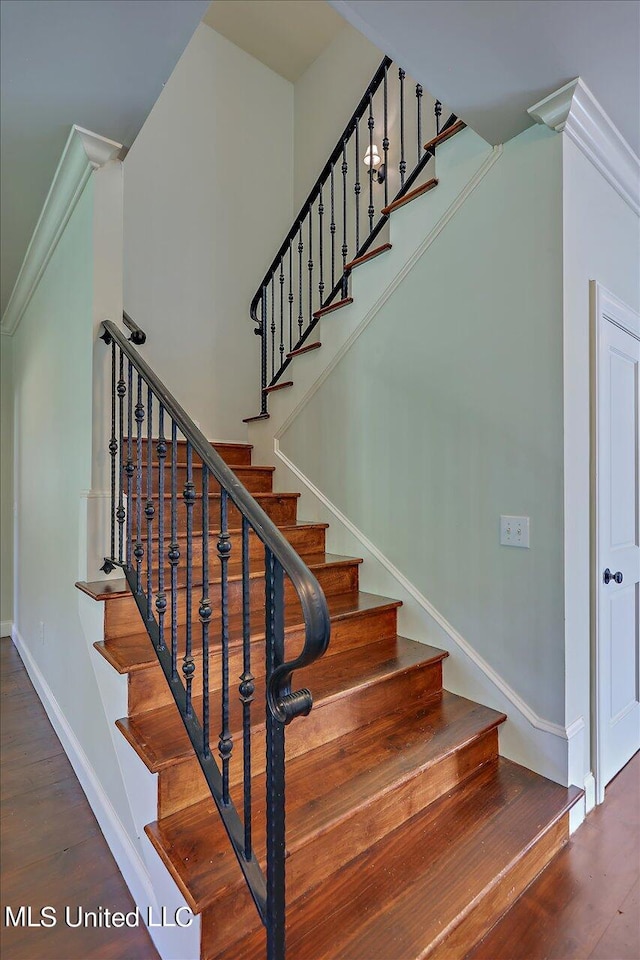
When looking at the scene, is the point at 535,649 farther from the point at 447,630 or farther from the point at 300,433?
the point at 300,433

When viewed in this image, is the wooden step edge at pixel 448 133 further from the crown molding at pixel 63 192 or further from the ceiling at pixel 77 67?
the crown molding at pixel 63 192

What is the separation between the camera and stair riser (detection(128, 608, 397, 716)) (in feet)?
5.13

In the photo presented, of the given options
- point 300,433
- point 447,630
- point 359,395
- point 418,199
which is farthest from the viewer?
point 300,433

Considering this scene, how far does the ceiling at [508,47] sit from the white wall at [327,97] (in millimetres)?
2979

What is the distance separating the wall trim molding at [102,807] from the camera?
1.45m

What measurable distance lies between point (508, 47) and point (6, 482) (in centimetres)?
435

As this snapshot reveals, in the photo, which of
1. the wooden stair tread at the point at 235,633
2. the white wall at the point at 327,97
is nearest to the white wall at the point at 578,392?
the wooden stair tread at the point at 235,633

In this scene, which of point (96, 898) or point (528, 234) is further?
point (528, 234)

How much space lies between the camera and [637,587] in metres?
2.24

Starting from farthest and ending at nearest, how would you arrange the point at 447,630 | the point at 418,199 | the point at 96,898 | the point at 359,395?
the point at 359,395 < the point at 418,199 < the point at 447,630 < the point at 96,898

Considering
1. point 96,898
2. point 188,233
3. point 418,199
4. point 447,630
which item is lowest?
point 96,898

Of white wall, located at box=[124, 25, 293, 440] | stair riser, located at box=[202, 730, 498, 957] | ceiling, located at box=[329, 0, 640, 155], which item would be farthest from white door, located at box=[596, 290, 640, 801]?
white wall, located at box=[124, 25, 293, 440]

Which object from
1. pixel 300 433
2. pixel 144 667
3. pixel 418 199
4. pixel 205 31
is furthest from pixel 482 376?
pixel 205 31

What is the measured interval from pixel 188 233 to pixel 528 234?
2.94m
